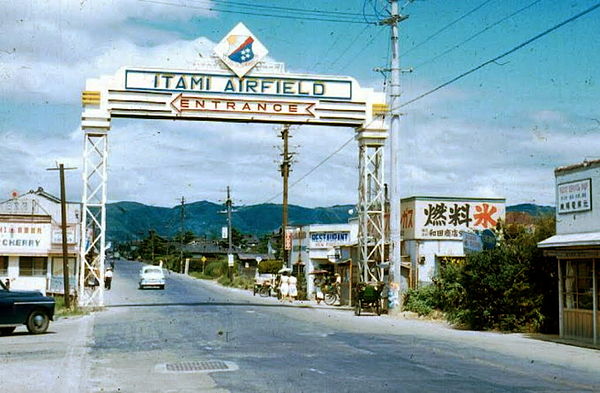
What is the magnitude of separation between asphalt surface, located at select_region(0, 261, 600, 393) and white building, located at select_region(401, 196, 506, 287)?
1104 centimetres

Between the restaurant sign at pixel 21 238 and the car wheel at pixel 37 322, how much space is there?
1049 inches

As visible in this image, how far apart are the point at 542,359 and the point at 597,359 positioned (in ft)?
4.01

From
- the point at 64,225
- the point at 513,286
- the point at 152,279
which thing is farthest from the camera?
the point at 152,279

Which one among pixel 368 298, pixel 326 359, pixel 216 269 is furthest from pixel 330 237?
pixel 216 269

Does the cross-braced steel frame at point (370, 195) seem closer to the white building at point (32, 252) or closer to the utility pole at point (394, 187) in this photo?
the utility pole at point (394, 187)

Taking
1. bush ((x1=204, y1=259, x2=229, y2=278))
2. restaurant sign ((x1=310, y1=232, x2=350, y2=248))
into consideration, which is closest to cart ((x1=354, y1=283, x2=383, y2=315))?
restaurant sign ((x1=310, y1=232, x2=350, y2=248))

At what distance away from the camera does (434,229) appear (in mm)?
35312

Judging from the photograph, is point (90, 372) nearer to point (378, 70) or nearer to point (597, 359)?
point (597, 359)

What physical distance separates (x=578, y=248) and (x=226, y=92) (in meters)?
17.7

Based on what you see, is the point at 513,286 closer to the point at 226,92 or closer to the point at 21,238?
the point at 226,92

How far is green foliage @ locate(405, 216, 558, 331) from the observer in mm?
23141

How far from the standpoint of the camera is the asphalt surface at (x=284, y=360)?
38.2ft

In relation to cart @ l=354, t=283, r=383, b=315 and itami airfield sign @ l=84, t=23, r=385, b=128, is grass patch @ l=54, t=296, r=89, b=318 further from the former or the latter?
cart @ l=354, t=283, r=383, b=315

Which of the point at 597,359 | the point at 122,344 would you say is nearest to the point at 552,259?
the point at 597,359
